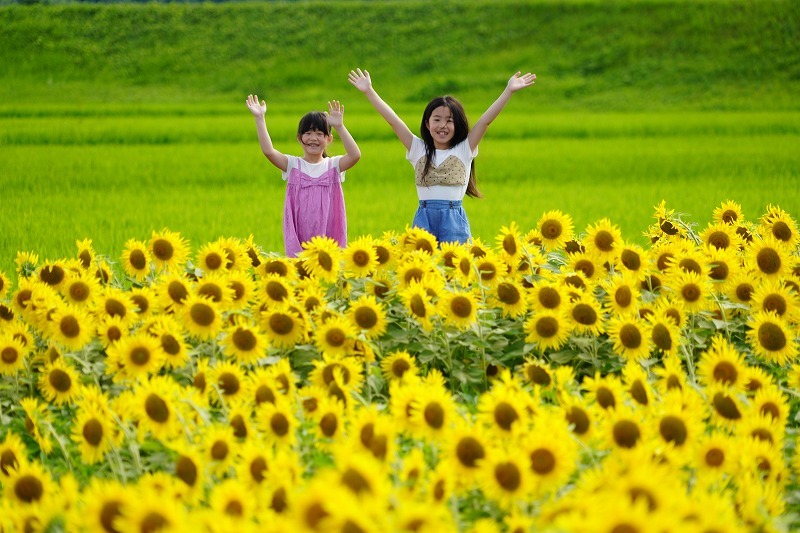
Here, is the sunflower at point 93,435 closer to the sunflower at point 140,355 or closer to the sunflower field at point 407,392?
the sunflower field at point 407,392

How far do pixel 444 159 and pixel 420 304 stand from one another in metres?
2.17

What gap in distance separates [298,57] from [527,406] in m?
31.5

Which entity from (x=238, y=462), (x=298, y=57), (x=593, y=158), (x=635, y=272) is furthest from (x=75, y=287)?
(x=298, y=57)

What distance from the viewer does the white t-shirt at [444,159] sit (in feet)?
18.3

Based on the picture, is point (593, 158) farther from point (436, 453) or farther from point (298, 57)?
point (298, 57)

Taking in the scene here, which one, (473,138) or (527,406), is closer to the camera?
(527,406)

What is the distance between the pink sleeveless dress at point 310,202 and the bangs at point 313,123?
20 centimetres

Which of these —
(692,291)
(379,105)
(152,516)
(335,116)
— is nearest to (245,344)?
(152,516)

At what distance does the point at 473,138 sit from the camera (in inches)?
218

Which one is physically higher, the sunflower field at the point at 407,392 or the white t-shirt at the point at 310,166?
the white t-shirt at the point at 310,166

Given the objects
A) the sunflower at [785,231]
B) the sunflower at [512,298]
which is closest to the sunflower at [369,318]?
the sunflower at [512,298]

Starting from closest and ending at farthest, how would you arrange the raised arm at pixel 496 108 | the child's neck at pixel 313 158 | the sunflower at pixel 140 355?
the sunflower at pixel 140 355, the raised arm at pixel 496 108, the child's neck at pixel 313 158

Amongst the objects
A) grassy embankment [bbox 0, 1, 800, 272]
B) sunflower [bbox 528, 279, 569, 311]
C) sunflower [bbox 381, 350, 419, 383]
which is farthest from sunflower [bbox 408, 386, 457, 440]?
grassy embankment [bbox 0, 1, 800, 272]

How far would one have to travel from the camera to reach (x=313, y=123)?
5.58 m
